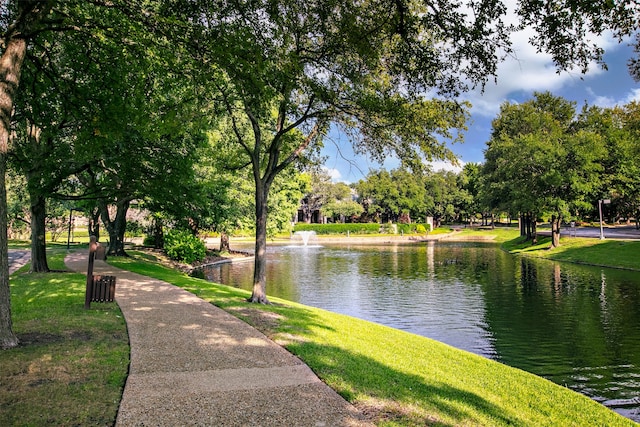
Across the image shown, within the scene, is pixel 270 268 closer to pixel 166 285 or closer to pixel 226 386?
pixel 166 285

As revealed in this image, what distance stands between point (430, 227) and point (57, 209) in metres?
56.0

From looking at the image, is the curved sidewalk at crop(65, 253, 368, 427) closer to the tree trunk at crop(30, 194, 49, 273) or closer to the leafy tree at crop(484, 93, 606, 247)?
the tree trunk at crop(30, 194, 49, 273)

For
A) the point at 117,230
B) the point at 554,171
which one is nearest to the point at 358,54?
the point at 117,230

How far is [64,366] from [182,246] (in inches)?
945

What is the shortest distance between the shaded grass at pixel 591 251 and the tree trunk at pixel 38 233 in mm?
Answer: 28965

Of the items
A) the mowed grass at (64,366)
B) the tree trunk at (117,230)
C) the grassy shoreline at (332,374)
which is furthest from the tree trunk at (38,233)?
the tree trunk at (117,230)

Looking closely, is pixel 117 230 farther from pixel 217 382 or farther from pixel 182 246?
pixel 217 382

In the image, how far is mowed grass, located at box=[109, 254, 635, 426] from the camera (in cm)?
547

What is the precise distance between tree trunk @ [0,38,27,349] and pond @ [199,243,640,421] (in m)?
9.75

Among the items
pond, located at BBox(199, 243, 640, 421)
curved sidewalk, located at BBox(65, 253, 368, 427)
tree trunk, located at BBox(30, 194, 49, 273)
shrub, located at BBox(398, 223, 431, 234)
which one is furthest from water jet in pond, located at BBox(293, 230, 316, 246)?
curved sidewalk, located at BBox(65, 253, 368, 427)

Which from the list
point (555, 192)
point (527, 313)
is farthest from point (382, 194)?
point (527, 313)

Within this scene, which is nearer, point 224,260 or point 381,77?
point 381,77

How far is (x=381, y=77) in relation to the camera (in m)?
11.6

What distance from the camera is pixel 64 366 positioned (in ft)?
19.6
